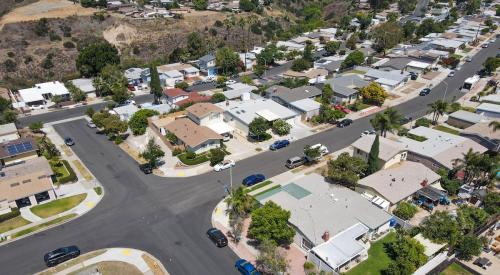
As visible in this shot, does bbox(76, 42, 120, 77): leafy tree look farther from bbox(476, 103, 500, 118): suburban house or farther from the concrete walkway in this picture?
bbox(476, 103, 500, 118): suburban house

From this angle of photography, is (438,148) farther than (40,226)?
Yes

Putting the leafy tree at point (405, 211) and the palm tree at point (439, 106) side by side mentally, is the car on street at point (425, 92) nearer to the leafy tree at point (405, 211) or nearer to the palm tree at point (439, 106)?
the palm tree at point (439, 106)

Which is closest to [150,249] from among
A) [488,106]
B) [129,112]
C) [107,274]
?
[107,274]

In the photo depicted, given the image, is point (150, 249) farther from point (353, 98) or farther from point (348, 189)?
point (353, 98)

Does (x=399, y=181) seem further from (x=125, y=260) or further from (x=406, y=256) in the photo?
(x=125, y=260)

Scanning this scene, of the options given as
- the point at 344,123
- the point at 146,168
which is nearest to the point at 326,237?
the point at 146,168

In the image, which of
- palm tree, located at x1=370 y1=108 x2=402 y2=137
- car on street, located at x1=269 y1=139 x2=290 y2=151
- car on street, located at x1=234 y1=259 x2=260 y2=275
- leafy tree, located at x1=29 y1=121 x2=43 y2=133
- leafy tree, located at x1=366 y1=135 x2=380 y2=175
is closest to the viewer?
car on street, located at x1=234 y1=259 x2=260 y2=275

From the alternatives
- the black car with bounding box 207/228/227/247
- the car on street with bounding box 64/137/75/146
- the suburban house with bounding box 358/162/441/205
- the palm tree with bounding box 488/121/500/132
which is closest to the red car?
the palm tree with bounding box 488/121/500/132
